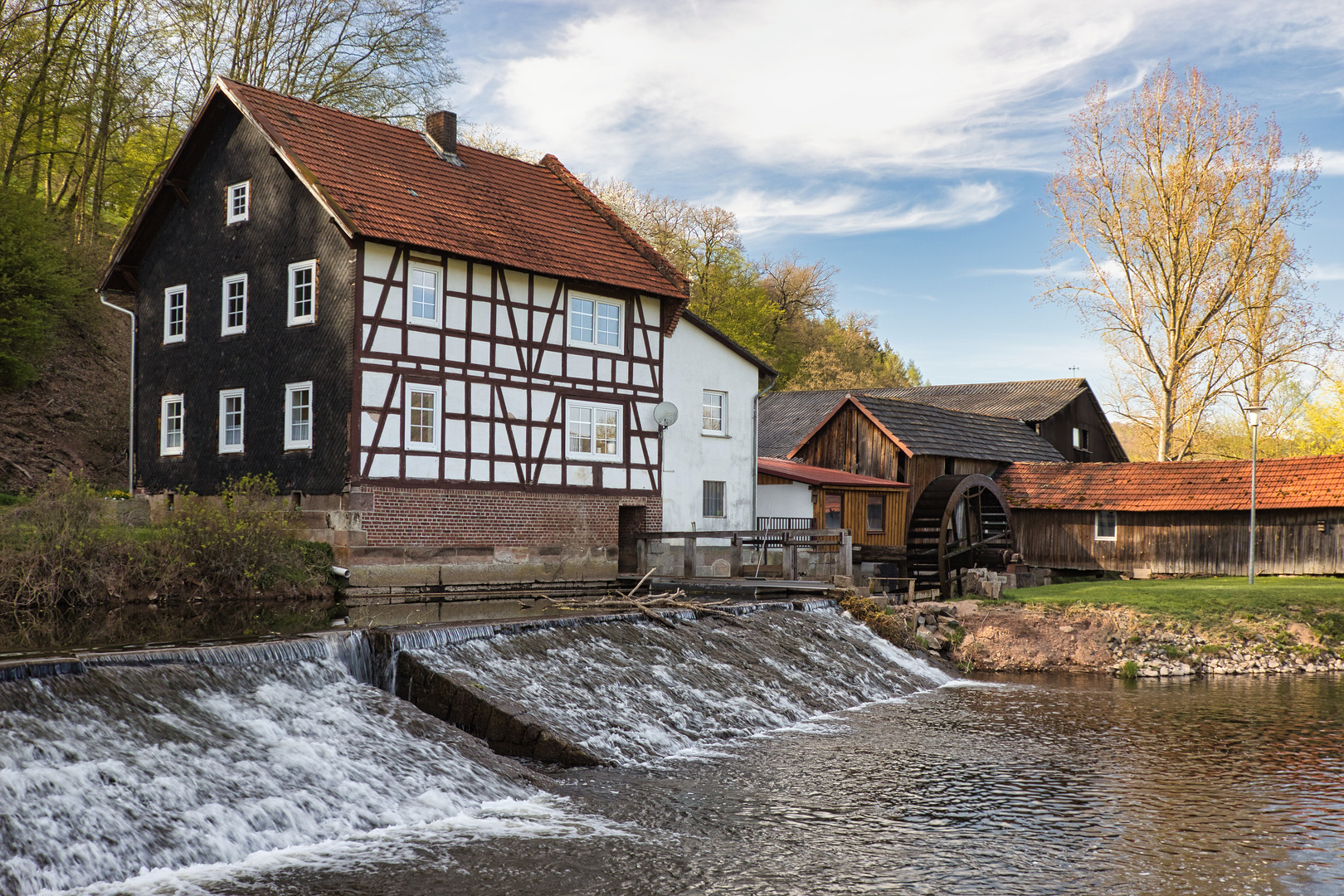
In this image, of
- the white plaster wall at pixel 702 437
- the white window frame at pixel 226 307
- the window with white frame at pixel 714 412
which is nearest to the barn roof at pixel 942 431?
the white plaster wall at pixel 702 437

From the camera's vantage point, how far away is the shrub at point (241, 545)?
18.1 meters

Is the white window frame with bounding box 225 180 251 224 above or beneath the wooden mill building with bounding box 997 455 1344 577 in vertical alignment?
above

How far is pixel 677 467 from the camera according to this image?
87.2 feet

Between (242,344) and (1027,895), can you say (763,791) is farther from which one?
(242,344)

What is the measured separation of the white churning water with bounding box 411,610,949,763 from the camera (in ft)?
38.3

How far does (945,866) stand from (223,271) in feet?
66.3

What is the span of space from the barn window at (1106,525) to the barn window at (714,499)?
9.93 metres

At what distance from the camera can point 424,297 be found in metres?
21.9

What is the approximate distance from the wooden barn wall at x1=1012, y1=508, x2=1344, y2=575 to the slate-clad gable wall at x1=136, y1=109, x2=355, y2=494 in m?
18.8

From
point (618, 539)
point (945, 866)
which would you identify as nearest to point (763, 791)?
point (945, 866)

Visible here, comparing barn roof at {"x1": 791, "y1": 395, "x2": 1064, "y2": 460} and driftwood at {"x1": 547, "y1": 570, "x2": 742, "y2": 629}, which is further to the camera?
barn roof at {"x1": 791, "y1": 395, "x2": 1064, "y2": 460}

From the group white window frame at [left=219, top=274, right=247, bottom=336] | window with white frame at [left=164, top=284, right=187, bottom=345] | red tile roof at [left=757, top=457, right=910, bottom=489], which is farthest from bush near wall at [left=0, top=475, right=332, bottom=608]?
red tile roof at [left=757, top=457, right=910, bottom=489]

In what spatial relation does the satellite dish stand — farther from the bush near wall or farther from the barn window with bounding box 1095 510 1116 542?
the barn window with bounding box 1095 510 1116 542

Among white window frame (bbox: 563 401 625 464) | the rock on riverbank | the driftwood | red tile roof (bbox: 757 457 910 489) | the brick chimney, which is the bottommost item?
the rock on riverbank
